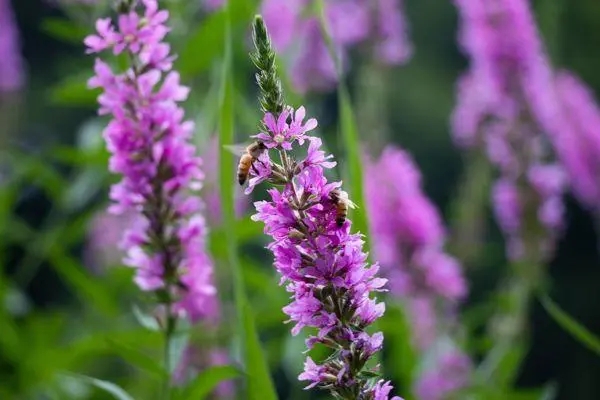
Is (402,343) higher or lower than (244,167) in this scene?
lower

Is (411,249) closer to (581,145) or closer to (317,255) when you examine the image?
(581,145)

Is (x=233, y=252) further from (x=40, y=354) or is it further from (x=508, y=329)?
(x=508, y=329)

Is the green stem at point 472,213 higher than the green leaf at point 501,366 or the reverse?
higher

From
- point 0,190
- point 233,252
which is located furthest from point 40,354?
point 233,252

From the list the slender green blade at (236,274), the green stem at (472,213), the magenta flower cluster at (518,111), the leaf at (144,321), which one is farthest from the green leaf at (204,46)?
the green stem at (472,213)

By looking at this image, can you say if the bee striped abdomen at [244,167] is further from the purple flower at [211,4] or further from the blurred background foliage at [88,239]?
the purple flower at [211,4]

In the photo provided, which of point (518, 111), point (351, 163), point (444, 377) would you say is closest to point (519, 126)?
point (518, 111)
